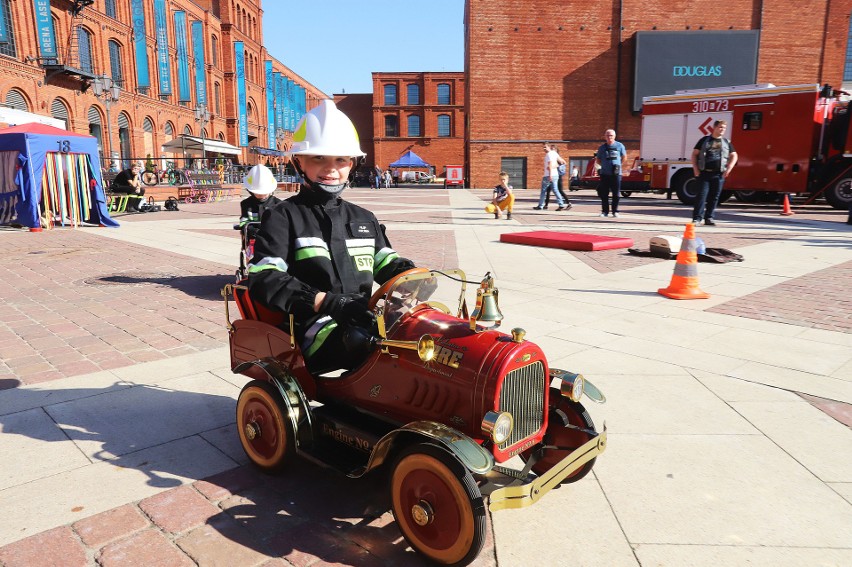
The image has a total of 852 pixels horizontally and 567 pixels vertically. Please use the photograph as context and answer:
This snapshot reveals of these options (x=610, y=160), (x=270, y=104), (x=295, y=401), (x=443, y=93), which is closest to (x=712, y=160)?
(x=610, y=160)

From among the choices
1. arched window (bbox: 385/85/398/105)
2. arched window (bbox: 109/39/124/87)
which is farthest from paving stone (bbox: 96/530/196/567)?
arched window (bbox: 385/85/398/105)

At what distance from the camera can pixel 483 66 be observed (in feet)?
109

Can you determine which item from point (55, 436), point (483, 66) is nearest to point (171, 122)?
point (483, 66)

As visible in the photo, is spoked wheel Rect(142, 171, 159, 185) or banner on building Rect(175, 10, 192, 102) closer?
spoked wheel Rect(142, 171, 159, 185)

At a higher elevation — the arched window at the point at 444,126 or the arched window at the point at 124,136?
the arched window at the point at 444,126

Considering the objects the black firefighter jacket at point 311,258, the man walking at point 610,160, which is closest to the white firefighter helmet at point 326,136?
the black firefighter jacket at point 311,258

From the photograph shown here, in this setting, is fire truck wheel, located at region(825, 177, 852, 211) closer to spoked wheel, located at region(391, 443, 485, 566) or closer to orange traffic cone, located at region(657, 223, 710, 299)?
orange traffic cone, located at region(657, 223, 710, 299)

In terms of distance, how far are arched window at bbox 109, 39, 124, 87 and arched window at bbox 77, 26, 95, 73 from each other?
167 centimetres

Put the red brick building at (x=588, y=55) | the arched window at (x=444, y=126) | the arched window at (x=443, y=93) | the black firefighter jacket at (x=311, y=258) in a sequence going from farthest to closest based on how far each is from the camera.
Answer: the arched window at (x=444, y=126)
the arched window at (x=443, y=93)
the red brick building at (x=588, y=55)
the black firefighter jacket at (x=311, y=258)

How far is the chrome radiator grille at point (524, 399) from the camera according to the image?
2150 mm

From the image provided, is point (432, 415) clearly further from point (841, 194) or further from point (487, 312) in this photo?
point (841, 194)

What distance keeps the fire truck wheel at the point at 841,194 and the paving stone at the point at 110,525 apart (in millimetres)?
19197

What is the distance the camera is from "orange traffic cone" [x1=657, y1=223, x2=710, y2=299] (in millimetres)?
5969

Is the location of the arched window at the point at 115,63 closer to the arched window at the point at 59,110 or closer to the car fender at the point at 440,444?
the arched window at the point at 59,110
